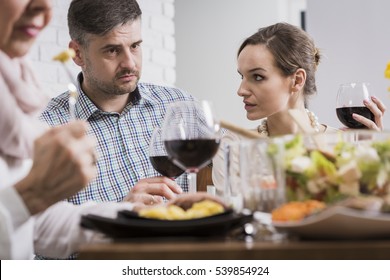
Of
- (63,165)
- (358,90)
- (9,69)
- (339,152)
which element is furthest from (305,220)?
(358,90)

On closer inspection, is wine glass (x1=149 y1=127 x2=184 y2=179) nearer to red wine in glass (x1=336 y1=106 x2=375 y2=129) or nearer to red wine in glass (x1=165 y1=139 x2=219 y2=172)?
red wine in glass (x1=165 y1=139 x2=219 y2=172)

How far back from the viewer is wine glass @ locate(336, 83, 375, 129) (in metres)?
1.97

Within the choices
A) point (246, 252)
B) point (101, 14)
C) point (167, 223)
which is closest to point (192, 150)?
point (167, 223)

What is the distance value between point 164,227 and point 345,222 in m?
0.23

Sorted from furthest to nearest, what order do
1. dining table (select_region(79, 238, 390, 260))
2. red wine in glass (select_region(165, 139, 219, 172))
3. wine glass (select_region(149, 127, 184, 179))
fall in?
wine glass (select_region(149, 127, 184, 179)) < red wine in glass (select_region(165, 139, 219, 172)) < dining table (select_region(79, 238, 390, 260))

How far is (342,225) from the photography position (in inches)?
29.1

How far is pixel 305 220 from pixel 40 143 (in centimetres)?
40

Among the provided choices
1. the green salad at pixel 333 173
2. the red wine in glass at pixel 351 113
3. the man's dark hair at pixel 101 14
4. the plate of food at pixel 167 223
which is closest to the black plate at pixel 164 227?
the plate of food at pixel 167 223

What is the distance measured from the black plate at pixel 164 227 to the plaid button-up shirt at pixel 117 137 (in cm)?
132

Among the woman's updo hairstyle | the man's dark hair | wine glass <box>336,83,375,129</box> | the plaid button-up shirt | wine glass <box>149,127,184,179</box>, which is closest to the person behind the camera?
wine glass <box>149,127,184,179</box>

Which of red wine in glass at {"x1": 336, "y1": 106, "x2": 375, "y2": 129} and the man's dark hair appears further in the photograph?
the man's dark hair

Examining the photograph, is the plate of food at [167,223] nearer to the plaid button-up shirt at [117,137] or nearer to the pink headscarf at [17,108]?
the pink headscarf at [17,108]

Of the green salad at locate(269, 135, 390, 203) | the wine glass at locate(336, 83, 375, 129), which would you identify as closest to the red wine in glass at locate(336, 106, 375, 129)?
the wine glass at locate(336, 83, 375, 129)
